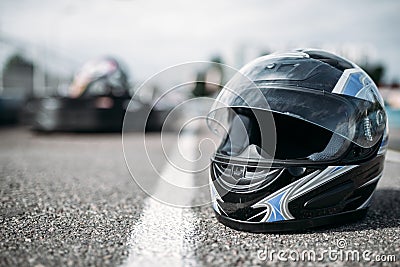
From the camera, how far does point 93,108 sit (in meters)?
11.1

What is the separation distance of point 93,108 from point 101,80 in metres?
1.71

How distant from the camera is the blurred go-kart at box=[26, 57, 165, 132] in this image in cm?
1084

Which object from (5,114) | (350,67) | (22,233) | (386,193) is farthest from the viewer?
(5,114)

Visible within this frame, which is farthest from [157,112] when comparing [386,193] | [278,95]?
[278,95]

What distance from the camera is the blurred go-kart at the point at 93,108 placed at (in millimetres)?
10844

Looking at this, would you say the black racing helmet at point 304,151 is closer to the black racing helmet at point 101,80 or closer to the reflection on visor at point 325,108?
the reflection on visor at point 325,108

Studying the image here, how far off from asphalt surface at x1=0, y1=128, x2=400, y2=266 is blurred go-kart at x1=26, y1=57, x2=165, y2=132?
6204 millimetres

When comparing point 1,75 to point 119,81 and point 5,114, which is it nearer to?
point 5,114

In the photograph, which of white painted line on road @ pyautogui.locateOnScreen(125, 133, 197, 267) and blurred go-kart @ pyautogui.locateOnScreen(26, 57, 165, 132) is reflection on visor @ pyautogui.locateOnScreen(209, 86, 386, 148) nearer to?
white painted line on road @ pyautogui.locateOnScreen(125, 133, 197, 267)

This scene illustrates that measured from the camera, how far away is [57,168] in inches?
227

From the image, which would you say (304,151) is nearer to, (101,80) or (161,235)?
(161,235)

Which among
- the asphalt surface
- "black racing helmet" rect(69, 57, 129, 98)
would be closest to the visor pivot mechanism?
the asphalt surface

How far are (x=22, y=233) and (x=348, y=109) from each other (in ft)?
8.03

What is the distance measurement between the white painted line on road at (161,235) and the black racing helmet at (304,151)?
359 millimetres
